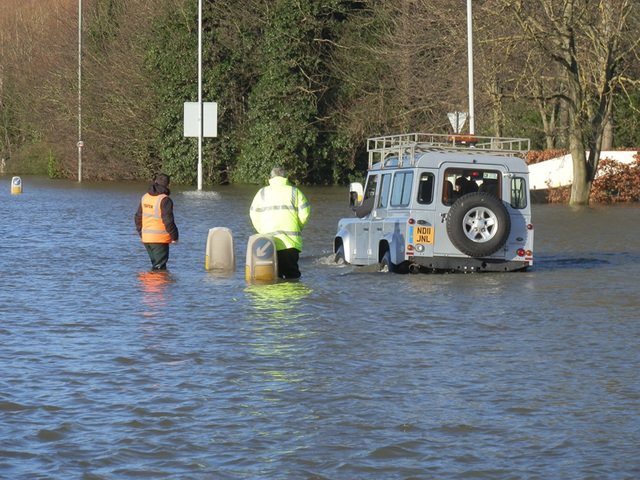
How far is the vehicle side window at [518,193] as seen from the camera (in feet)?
55.4

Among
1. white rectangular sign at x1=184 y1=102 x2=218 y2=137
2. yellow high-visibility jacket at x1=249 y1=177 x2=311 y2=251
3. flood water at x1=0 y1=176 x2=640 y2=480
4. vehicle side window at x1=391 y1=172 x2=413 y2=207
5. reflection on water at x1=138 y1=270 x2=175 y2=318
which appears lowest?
flood water at x1=0 y1=176 x2=640 y2=480

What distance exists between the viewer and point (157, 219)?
55.1 ft

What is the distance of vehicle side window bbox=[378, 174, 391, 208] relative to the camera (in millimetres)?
17516

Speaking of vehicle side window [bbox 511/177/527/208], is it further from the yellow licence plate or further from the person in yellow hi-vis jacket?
the person in yellow hi-vis jacket

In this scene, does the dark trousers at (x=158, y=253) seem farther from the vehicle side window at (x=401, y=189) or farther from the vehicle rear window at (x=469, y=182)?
the vehicle rear window at (x=469, y=182)

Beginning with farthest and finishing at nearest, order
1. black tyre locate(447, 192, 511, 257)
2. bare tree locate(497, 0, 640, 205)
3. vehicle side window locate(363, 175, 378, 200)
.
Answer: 1. bare tree locate(497, 0, 640, 205)
2. vehicle side window locate(363, 175, 378, 200)
3. black tyre locate(447, 192, 511, 257)

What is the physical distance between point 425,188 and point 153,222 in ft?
12.2

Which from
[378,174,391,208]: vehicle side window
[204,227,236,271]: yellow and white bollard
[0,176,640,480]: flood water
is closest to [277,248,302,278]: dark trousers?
[0,176,640,480]: flood water

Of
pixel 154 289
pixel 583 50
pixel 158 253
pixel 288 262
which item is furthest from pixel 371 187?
pixel 583 50

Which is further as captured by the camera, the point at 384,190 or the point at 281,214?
the point at 384,190

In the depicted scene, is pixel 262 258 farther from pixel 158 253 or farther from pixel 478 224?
pixel 478 224

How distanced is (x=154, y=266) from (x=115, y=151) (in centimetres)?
4769

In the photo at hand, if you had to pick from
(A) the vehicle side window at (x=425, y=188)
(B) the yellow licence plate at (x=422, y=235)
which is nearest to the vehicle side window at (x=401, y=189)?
(A) the vehicle side window at (x=425, y=188)

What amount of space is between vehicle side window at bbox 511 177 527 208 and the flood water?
3.36ft
